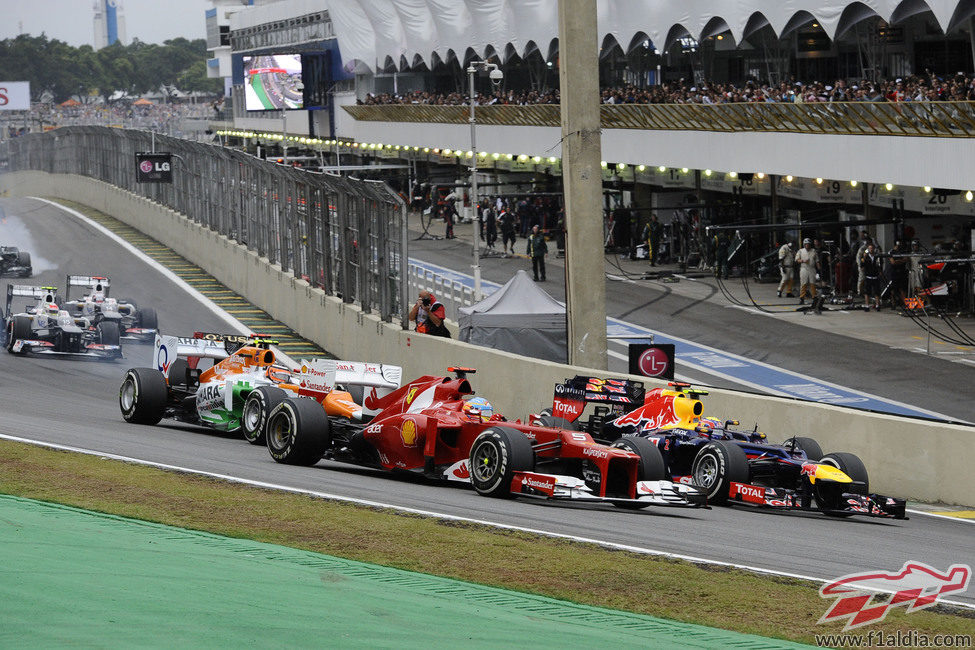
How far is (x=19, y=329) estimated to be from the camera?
2772 cm

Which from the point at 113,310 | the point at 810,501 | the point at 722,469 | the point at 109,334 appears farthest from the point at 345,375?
the point at 113,310

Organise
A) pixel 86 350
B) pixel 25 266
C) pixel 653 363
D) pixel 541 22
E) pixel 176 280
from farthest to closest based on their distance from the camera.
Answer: pixel 541 22, pixel 176 280, pixel 25 266, pixel 86 350, pixel 653 363

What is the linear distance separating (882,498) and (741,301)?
2496 centimetres

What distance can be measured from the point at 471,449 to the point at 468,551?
11.7 ft

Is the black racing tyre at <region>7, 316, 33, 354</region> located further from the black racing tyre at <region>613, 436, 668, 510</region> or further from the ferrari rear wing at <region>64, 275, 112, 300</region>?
the black racing tyre at <region>613, 436, 668, 510</region>

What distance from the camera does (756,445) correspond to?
1498 centimetres

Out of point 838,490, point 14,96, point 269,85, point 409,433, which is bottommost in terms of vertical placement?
point 838,490

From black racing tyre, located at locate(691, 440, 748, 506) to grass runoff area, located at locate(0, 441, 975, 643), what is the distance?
3.26m

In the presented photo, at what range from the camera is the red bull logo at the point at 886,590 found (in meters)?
9.59

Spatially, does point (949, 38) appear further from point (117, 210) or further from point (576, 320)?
point (117, 210)

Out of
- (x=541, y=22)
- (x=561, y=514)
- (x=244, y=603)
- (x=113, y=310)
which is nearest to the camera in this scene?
(x=244, y=603)

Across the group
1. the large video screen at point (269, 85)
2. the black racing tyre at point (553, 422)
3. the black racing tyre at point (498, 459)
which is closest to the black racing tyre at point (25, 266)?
the black racing tyre at point (553, 422)

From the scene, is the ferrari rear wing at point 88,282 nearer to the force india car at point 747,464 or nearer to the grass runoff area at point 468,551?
the grass runoff area at point 468,551

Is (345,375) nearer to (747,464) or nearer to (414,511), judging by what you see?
(414,511)
